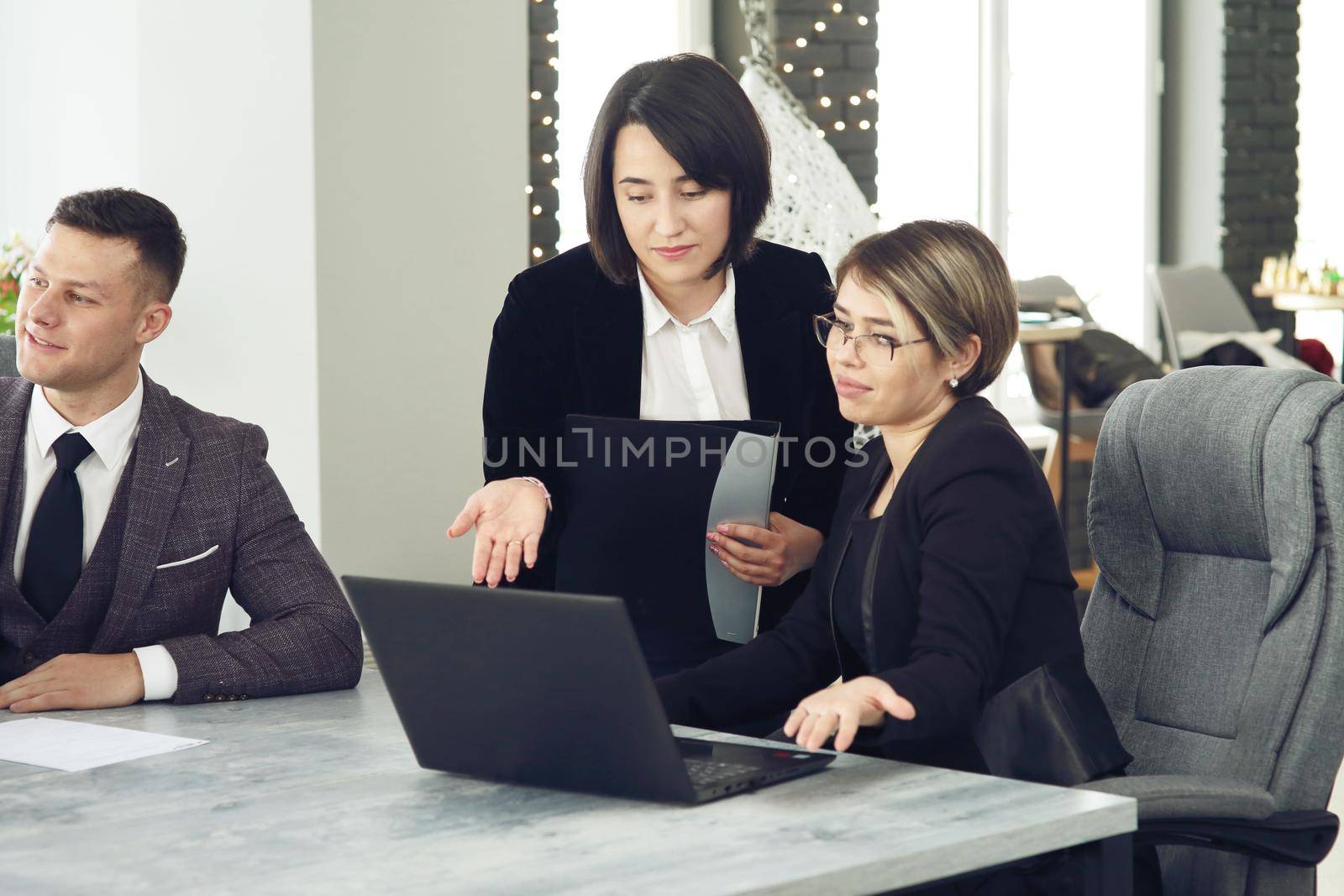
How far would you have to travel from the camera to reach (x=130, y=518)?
1.77 metres

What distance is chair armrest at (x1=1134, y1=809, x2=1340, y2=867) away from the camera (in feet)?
4.76

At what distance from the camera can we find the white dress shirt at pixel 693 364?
1944 mm

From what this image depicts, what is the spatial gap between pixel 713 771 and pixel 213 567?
2.50 feet

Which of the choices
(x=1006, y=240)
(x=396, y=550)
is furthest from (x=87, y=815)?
(x=1006, y=240)

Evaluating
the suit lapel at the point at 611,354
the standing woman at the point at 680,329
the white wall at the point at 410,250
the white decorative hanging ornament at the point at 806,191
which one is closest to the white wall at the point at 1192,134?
the white decorative hanging ornament at the point at 806,191

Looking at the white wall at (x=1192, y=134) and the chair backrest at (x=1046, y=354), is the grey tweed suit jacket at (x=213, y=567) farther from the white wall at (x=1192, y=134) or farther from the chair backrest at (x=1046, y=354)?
the white wall at (x=1192, y=134)

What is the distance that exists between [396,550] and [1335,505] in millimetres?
2337

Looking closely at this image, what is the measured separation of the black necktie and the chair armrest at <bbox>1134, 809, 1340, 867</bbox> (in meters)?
1.17

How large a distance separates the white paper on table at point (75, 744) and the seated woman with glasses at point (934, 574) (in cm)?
50

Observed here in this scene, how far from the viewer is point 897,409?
1.64 metres

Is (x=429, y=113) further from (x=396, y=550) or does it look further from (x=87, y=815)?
(x=87, y=815)

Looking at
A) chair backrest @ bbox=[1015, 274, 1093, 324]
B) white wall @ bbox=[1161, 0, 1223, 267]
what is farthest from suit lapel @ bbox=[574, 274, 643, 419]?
white wall @ bbox=[1161, 0, 1223, 267]

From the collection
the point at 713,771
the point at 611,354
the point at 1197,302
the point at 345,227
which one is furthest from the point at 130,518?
the point at 1197,302

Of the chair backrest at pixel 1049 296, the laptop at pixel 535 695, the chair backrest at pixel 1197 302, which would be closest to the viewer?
the laptop at pixel 535 695
